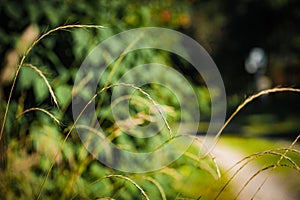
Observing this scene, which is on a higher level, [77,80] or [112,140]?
[77,80]

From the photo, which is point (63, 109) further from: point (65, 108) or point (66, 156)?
point (66, 156)

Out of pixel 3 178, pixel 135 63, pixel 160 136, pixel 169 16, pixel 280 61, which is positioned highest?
pixel 280 61

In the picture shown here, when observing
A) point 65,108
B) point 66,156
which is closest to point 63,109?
point 65,108

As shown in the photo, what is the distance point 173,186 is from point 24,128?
95cm

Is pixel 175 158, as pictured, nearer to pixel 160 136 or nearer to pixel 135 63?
pixel 160 136

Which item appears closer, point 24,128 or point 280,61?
point 24,128

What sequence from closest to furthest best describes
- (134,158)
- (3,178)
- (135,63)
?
(3,178), (134,158), (135,63)

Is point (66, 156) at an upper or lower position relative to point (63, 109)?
lower

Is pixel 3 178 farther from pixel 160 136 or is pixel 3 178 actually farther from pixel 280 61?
pixel 280 61

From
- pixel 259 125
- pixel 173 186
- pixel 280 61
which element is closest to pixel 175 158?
pixel 173 186

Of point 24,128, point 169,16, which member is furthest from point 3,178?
point 169,16

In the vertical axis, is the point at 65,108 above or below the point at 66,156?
above

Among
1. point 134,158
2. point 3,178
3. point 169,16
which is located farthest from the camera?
point 169,16

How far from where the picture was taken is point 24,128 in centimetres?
359
